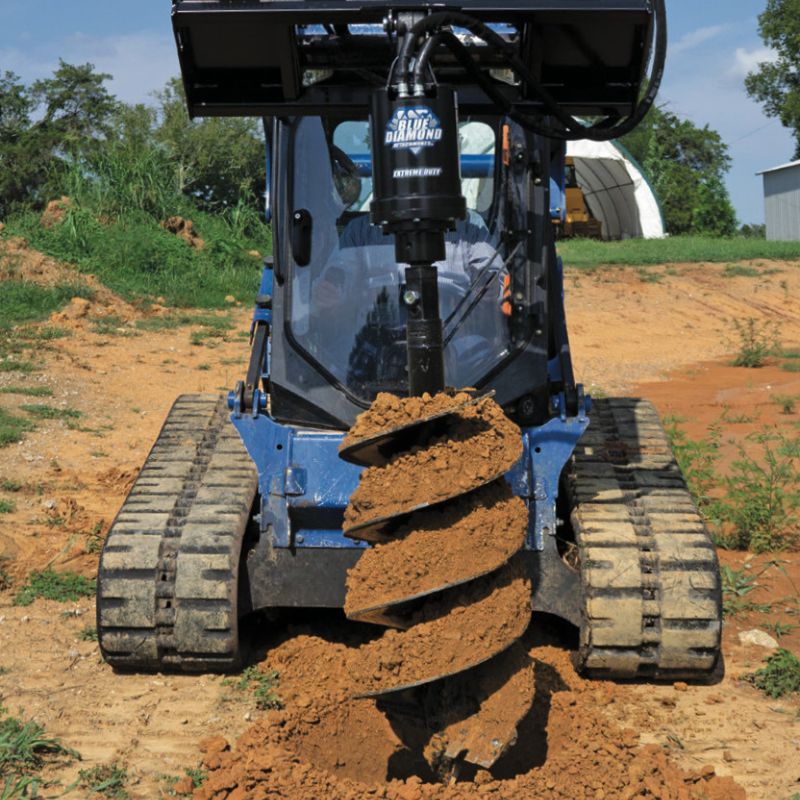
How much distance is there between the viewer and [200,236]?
73.8ft

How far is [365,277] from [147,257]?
15.1 meters

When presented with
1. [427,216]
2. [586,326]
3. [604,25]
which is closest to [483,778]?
[427,216]

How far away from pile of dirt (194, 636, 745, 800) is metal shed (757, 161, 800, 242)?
125 ft

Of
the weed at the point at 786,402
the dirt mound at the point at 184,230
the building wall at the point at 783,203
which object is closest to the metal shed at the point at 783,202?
the building wall at the point at 783,203

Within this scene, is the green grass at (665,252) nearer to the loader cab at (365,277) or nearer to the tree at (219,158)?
the tree at (219,158)

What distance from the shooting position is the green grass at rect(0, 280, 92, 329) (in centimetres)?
1602

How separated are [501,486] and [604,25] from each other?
1.73 m

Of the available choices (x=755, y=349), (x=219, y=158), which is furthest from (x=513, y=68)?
(x=219, y=158)

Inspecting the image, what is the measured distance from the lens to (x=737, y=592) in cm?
682

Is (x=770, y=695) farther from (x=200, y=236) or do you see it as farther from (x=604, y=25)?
(x=200, y=236)

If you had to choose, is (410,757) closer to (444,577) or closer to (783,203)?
(444,577)

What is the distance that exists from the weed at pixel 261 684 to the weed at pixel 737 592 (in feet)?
7.71

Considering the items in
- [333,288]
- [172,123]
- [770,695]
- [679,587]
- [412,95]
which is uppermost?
[172,123]

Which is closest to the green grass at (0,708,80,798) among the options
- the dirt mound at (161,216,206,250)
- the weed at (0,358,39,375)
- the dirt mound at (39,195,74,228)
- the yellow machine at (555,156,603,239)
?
the weed at (0,358,39,375)
